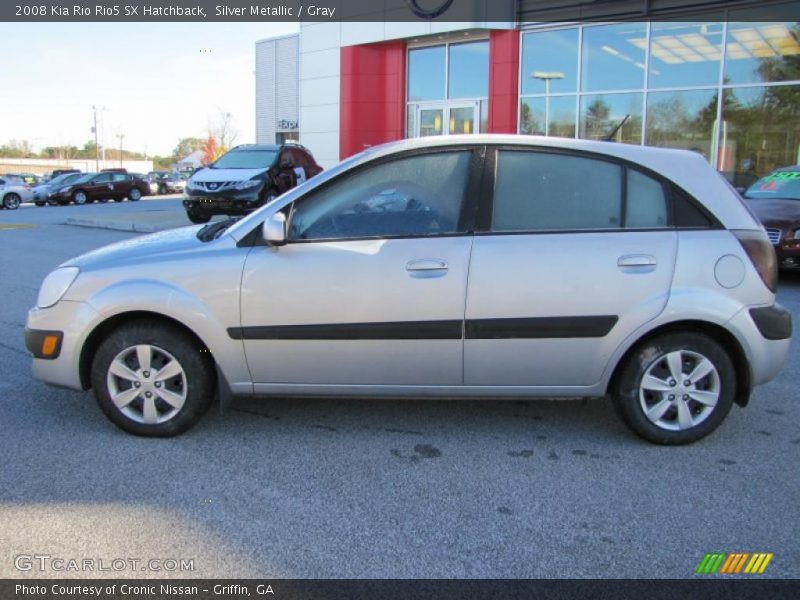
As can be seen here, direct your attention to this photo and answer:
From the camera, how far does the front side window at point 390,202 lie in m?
3.85

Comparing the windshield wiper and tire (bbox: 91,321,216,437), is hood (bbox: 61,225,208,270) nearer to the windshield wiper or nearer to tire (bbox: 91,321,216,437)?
the windshield wiper

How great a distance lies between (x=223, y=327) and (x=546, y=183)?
1.96m

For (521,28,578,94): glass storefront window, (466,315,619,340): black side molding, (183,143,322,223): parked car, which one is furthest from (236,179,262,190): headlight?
(466,315,619,340): black side molding

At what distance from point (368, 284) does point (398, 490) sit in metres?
1.09

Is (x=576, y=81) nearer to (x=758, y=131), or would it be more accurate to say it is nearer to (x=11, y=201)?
(x=758, y=131)

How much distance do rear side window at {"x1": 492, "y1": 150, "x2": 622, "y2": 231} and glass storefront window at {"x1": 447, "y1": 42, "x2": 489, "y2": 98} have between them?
14.8 meters

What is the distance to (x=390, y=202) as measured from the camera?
12.8ft

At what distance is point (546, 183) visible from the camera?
3.87 metres

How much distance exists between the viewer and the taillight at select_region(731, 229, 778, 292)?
148 inches

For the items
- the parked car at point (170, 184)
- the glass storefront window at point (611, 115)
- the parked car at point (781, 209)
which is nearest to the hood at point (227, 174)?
the glass storefront window at point (611, 115)

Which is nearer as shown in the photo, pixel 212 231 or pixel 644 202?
pixel 644 202

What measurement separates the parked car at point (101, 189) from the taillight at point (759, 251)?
3161cm

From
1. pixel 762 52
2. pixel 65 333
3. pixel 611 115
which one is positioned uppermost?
pixel 762 52

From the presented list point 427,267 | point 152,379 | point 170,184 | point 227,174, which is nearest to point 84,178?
point 170,184
